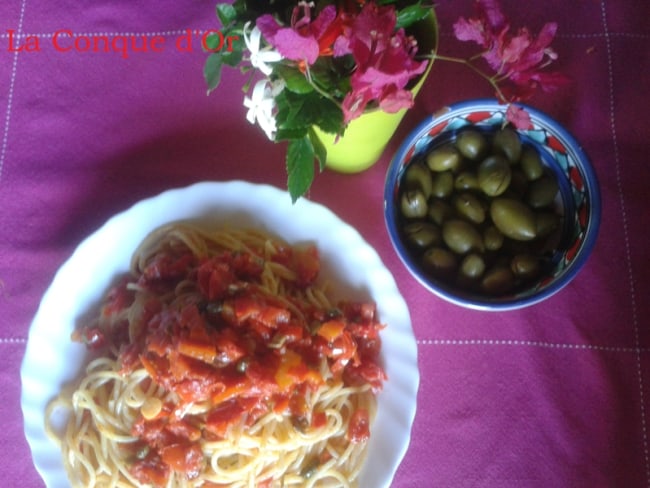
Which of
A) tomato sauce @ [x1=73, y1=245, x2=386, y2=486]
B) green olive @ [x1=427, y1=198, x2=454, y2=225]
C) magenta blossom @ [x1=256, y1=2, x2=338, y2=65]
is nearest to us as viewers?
magenta blossom @ [x1=256, y1=2, x2=338, y2=65]

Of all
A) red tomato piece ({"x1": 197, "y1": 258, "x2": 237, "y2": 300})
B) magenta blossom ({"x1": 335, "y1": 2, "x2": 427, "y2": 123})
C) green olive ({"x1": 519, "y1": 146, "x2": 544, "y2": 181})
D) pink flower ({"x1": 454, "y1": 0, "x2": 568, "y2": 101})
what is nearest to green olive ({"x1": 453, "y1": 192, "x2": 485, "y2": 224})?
green olive ({"x1": 519, "y1": 146, "x2": 544, "y2": 181})

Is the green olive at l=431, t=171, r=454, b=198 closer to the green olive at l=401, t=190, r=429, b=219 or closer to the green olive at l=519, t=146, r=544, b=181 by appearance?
the green olive at l=401, t=190, r=429, b=219

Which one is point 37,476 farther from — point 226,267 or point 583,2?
point 583,2

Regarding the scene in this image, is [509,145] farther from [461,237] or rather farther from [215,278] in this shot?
[215,278]

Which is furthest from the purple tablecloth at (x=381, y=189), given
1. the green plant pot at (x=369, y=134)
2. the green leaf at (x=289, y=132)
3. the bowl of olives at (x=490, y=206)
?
the green leaf at (x=289, y=132)

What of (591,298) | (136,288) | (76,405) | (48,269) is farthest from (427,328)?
(48,269)

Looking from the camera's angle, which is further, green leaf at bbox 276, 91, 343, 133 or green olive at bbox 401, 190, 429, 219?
green olive at bbox 401, 190, 429, 219

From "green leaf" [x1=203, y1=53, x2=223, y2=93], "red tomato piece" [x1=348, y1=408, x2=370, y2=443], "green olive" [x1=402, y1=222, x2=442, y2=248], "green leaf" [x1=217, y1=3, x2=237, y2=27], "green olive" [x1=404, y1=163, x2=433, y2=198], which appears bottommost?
"red tomato piece" [x1=348, y1=408, x2=370, y2=443]
